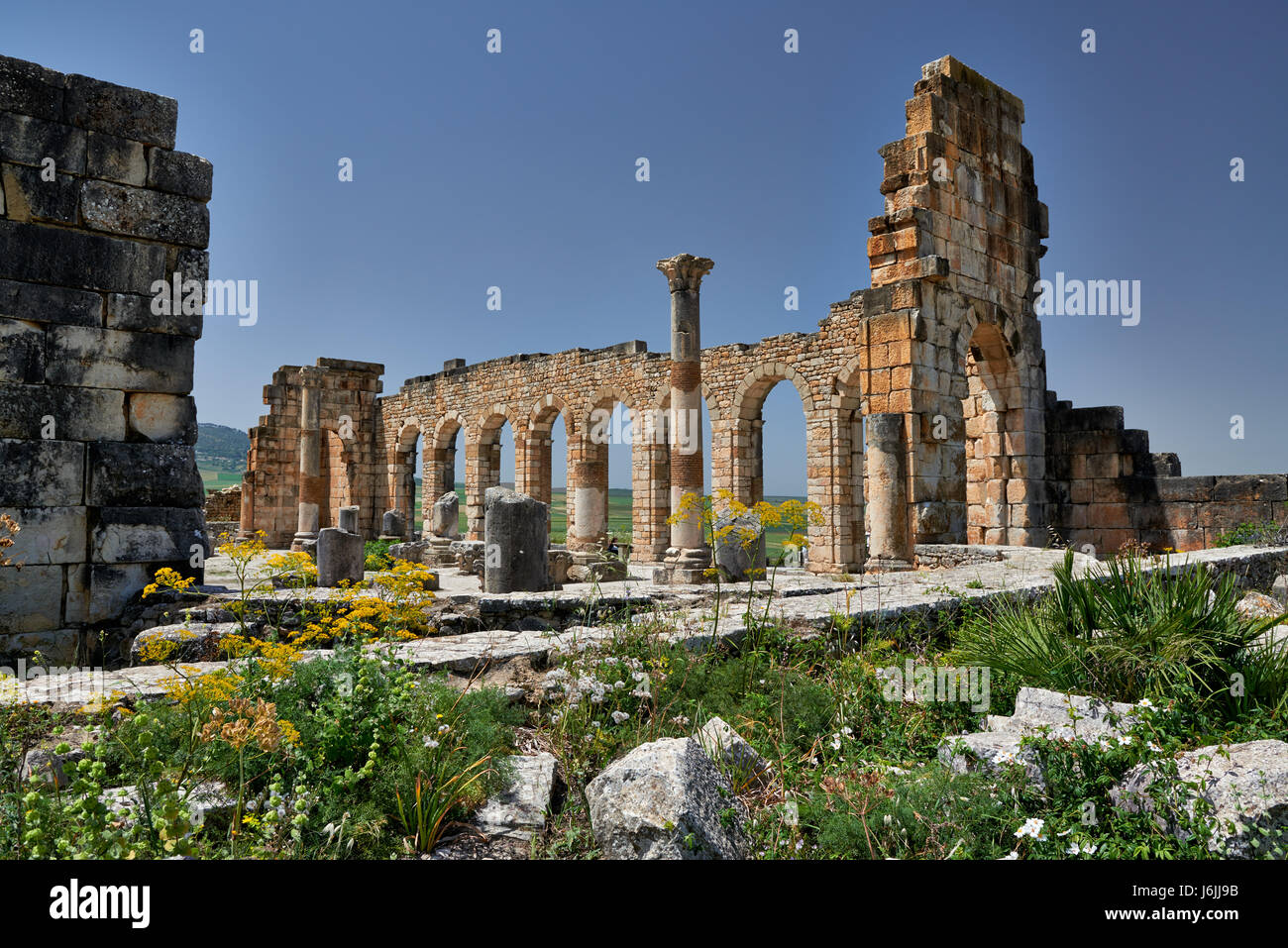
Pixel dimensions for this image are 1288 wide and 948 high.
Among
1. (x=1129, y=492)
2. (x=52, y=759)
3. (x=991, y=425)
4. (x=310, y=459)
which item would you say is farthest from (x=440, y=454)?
(x=52, y=759)

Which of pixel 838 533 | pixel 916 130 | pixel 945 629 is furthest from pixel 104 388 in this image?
pixel 838 533

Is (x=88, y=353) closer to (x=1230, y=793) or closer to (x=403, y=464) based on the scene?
(x=1230, y=793)

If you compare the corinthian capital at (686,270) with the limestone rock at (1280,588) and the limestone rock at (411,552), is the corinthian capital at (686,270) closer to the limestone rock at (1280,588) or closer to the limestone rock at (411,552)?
the limestone rock at (411,552)

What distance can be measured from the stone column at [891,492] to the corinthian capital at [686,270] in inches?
271

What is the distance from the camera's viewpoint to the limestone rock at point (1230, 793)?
2.26 m

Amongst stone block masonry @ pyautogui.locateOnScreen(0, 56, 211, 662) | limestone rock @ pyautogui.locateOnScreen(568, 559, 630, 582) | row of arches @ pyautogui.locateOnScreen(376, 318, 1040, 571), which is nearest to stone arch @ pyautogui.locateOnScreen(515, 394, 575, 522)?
row of arches @ pyautogui.locateOnScreen(376, 318, 1040, 571)

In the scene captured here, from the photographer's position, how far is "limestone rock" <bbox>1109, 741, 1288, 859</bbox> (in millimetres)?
2258

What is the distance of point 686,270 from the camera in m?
14.9

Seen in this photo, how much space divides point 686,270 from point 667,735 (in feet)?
41.3

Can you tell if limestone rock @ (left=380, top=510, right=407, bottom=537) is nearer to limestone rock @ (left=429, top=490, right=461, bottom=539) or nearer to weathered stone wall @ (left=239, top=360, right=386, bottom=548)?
limestone rock @ (left=429, top=490, right=461, bottom=539)

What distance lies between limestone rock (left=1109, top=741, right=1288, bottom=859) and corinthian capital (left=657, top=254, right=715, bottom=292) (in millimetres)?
13109

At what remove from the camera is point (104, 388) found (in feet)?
18.0
